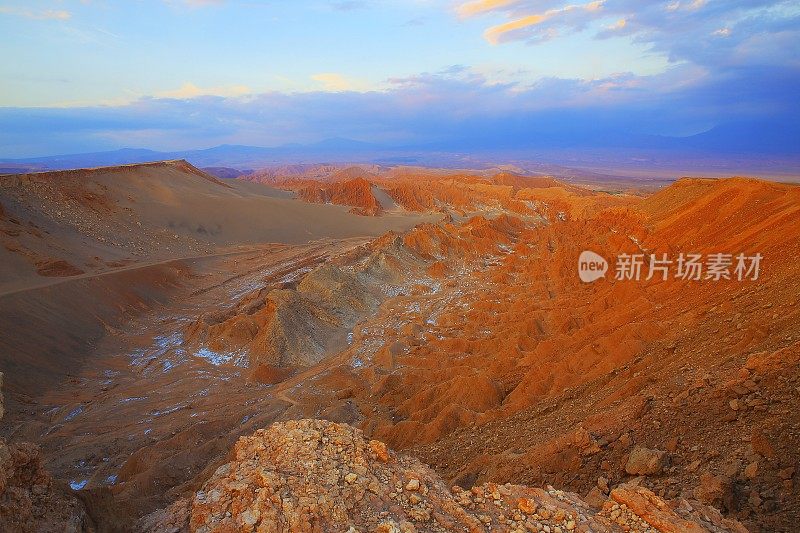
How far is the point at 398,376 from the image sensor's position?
13.3 metres

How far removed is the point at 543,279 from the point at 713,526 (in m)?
19.2

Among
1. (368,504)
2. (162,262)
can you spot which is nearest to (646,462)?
(368,504)

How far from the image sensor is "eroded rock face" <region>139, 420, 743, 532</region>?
13.2 ft

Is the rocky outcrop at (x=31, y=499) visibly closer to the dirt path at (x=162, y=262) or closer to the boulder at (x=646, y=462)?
A: the boulder at (x=646, y=462)

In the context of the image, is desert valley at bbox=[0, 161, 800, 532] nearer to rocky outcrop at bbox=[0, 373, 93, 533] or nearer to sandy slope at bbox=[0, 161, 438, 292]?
rocky outcrop at bbox=[0, 373, 93, 533]

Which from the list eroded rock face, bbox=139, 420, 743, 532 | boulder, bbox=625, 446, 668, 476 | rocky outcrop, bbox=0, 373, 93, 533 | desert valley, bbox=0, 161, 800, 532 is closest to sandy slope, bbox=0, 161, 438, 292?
desert valley, bbox=0, 161, 800, 532

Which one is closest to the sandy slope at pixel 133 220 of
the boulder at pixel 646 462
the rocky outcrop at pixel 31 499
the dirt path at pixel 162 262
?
the dirt path at pixel 162 262

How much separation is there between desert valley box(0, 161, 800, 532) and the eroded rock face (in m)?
0.02

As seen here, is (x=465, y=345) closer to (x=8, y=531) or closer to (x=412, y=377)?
(x=412, y=377)

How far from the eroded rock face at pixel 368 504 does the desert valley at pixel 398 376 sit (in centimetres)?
2

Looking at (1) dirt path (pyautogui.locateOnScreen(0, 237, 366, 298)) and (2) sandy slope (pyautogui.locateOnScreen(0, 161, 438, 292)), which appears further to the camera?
(2) sandy slope (pyautogui.locateOnScreen(0, 161, 438, 292))

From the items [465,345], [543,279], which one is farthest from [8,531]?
[543,279]

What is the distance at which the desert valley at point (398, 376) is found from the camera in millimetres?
4453

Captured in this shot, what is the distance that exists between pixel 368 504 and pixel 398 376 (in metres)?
9.18
